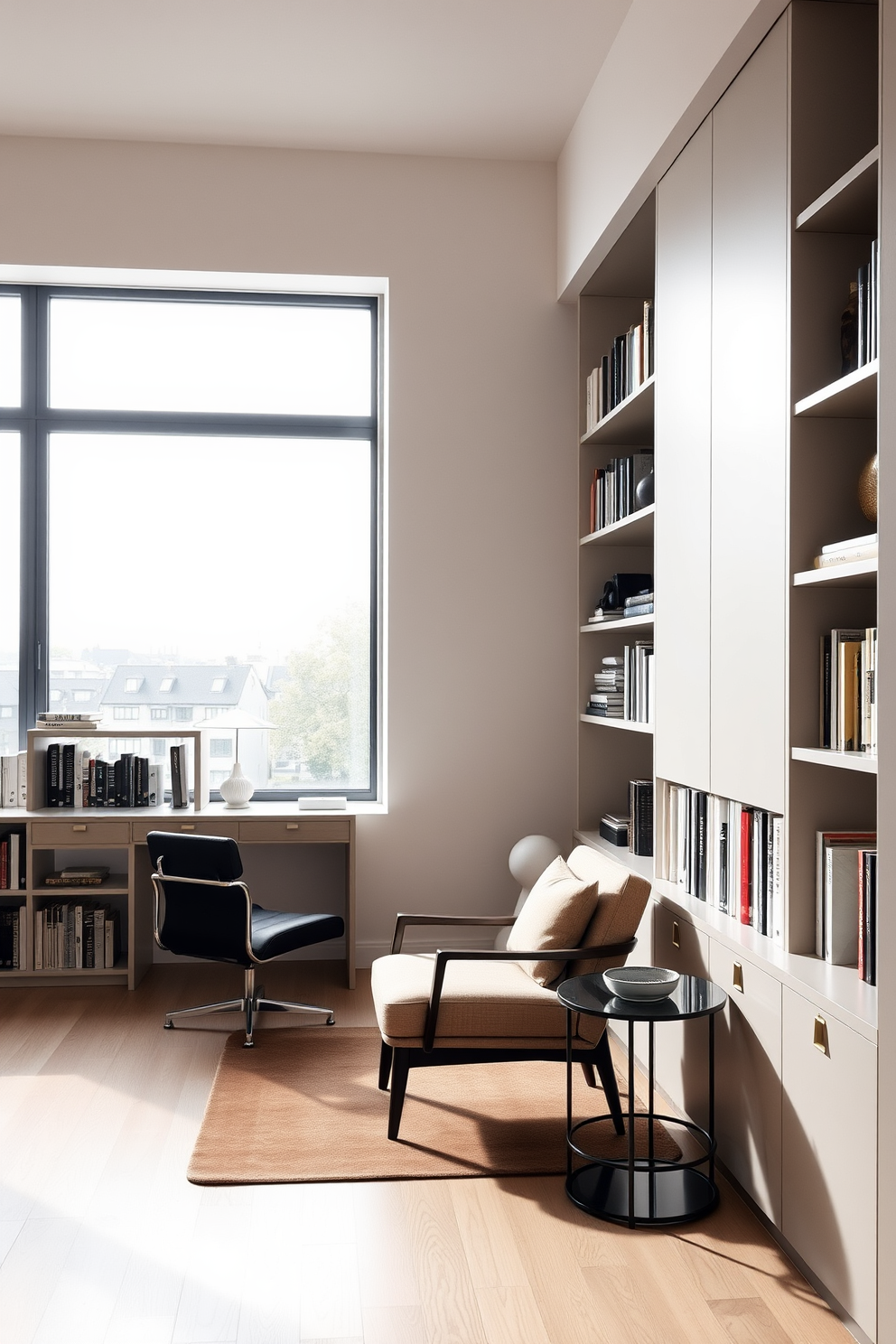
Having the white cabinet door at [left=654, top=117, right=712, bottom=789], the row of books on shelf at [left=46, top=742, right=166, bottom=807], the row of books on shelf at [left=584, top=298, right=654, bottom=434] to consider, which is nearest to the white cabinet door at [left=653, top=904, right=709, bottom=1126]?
the white cabinet door at [left=654, top=117, right=712, bottom=789]

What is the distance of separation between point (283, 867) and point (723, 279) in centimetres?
327

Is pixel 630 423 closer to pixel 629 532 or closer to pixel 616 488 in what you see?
pixel 616 488

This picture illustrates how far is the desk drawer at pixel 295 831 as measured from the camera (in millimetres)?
4613

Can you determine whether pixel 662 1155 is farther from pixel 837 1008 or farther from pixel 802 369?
pixel 802 369

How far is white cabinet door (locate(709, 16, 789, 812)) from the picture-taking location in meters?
2.71

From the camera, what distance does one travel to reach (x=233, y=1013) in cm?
437

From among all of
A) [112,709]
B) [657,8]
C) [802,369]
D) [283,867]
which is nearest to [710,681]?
[802,369]

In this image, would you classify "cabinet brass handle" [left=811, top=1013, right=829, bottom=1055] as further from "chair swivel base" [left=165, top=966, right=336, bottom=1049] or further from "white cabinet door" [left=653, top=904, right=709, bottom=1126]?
"chair swivel base" [left=165, top=966, right=336, bottom=1049]

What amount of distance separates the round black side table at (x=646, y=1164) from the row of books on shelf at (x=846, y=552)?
44.9 inches

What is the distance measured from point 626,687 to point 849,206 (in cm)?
220

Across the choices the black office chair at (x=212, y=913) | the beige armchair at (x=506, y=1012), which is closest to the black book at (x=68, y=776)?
the black office chair at (x=212, y=913)

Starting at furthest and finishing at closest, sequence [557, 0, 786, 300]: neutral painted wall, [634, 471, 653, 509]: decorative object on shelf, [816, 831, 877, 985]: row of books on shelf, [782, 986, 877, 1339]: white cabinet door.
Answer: [634, 471, 653, 509]: decorative object on shelf
[557, 0, 786, 300]: neutral painted wall
[816, 831, 877, 985]: row of books on shelf
[782, 986, 877, 1339]: white cabinet door

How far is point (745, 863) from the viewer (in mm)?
2967

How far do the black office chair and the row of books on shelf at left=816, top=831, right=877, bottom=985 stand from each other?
2.05 meters
